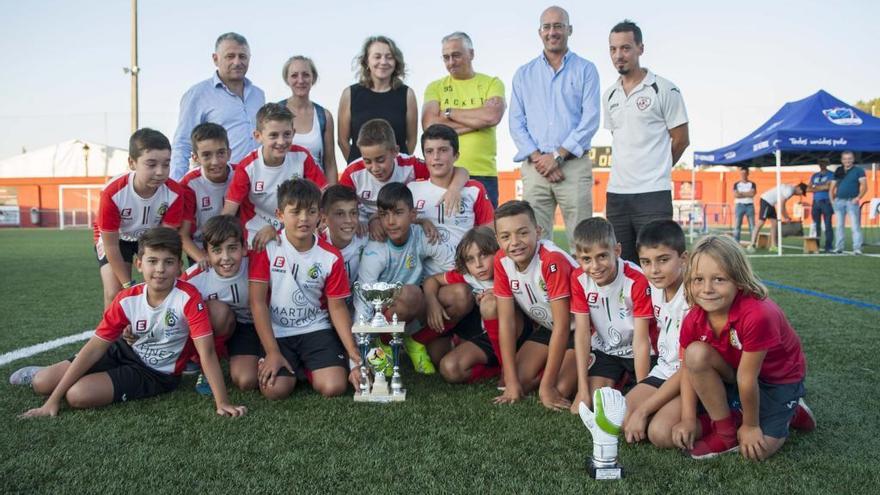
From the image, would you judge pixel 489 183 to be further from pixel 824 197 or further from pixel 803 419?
pixel 824 197

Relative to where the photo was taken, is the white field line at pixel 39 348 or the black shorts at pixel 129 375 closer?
the black shorts at pixel 129 375

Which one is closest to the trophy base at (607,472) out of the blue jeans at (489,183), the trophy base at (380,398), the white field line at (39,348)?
the trophy base at (380,398)

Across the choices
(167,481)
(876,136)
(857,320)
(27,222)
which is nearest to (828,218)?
(876,136)

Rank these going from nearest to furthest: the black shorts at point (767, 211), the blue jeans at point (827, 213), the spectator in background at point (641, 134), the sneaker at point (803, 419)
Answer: the sneaker at point (803, 419) < the spectator in background at point (641, 134) < the blue jeans at point (827, 213) < the black shorts at point (767, 211)

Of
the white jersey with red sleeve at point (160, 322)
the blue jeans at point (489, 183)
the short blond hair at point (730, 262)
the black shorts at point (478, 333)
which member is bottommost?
the black shorts at point (478, 333)

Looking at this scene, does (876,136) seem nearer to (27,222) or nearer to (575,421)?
(575,421)

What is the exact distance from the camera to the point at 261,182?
430 centimetres

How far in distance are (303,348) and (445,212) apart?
4.02ft

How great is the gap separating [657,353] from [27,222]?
4121 centimetres

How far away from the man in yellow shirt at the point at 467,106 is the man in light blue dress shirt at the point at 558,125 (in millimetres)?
237

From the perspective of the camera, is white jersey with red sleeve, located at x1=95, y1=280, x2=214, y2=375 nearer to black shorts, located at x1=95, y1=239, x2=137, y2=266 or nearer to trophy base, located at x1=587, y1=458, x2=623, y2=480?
black shorts, located at x1=95, y1=239, x2=137, y2=266

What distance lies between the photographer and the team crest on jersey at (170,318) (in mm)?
3471

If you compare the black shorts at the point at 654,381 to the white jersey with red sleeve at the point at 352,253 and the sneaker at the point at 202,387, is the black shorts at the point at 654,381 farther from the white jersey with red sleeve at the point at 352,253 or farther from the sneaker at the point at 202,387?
the sneaker at the point at 202,387

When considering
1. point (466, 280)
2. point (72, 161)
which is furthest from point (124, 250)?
point (72, 161)
